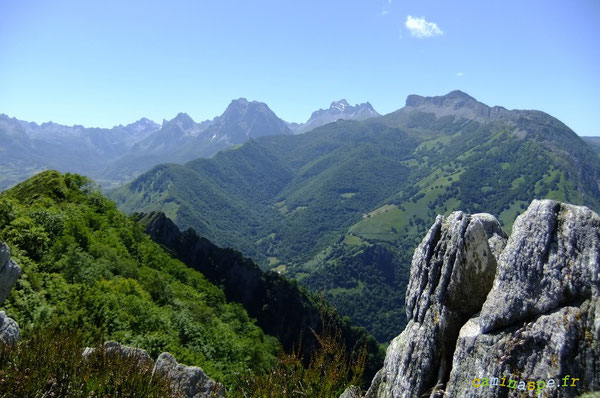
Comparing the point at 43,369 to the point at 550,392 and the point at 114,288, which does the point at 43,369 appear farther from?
the point at 114,288

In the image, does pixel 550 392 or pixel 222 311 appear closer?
pixel 550 392

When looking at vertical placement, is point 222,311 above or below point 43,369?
below

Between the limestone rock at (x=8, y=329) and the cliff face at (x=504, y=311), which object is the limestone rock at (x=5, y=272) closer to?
the limestone rock at (x=8, y=329)

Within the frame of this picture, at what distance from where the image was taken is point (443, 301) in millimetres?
9727

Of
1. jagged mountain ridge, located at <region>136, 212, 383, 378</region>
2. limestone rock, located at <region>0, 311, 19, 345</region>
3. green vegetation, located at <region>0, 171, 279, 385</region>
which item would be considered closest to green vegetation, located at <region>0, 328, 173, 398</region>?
green vegetation, located at <region>0, 171, 279, 385</region>

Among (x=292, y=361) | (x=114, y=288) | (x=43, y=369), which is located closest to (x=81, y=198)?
(x=114, y=288)

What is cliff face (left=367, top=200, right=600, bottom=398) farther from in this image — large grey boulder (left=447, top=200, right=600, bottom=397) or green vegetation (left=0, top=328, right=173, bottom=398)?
green vegetation (left=0, top=328, right=173, bottom=398)

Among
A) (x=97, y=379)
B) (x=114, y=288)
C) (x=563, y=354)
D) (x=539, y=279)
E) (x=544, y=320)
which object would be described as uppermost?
(x=539, y=279)

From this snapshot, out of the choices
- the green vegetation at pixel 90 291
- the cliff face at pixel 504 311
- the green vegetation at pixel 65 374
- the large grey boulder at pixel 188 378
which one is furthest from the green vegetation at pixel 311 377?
the large grey boulder at pixel 188 378

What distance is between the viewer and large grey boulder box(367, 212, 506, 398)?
930cm

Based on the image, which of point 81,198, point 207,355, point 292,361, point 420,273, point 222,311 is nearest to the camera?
point 292,361

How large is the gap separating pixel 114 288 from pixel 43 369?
18582 millimetres

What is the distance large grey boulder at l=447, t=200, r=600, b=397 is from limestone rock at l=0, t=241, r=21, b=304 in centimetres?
1719

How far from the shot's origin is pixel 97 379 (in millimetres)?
8227
